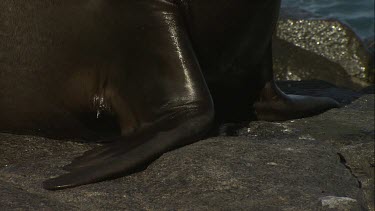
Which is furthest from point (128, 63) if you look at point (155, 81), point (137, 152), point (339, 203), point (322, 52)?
point (322, 52)

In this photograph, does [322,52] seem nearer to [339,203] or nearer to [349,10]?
[349,10]

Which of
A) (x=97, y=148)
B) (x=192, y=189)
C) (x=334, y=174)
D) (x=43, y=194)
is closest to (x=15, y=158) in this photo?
(x=97, y=148)

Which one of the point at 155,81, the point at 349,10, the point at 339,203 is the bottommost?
the point at 349,10

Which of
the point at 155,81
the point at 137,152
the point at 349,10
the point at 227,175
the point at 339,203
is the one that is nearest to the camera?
the point at 339,203

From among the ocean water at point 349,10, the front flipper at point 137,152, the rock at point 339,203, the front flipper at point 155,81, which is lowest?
the ocean water at point 349,10

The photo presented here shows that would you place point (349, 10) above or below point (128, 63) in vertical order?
below

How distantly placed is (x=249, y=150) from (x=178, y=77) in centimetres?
56

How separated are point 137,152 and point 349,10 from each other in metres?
8.94

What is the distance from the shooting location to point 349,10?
13.0 metres

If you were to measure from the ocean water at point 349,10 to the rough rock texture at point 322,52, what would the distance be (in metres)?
2.28

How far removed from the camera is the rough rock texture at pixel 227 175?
157 inches

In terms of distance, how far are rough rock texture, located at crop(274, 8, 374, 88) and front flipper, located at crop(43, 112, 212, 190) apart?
13.5 ft

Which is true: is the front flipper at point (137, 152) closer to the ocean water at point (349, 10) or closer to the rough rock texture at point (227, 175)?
the rough rock texture at point (227, 175)

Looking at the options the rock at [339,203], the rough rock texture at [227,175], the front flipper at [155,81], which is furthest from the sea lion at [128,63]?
the rock at [339,203]
